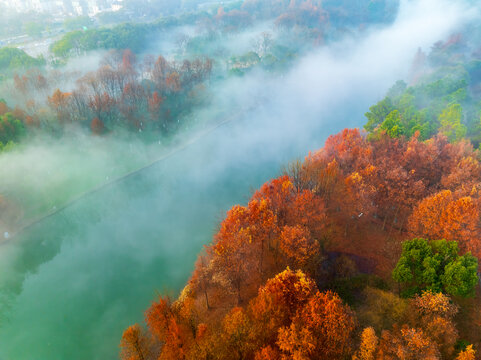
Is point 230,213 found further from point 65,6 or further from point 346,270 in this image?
point 65,6

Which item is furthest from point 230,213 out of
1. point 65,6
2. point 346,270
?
point 65,6

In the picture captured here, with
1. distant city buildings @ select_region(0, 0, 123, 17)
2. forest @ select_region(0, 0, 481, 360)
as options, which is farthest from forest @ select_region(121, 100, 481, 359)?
distant city buildings @ select_region(0, 0, 123, 17)

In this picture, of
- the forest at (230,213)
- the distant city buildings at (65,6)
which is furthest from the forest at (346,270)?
the distant city buildings at (65,6)

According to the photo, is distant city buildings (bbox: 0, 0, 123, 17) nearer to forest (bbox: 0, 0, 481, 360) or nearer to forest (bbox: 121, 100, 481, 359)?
forest (bbox: 0, 0, 481, 360)

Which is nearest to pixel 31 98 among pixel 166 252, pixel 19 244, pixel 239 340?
pixel 19 244

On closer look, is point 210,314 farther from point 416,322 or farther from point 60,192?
point 60,192

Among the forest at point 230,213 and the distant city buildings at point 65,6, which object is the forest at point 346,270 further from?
the distant city buildings at point 65,6
